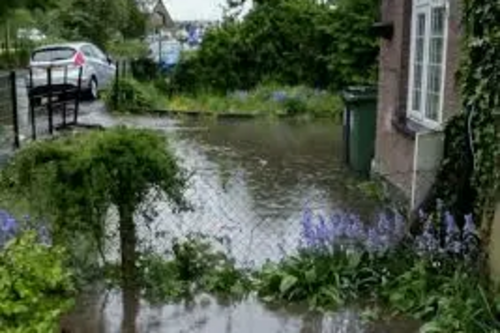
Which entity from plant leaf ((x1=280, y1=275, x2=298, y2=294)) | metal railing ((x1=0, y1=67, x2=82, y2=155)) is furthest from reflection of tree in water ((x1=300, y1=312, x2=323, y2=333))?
metal railing ((x1=0, y1=67, x2=82, y2=155))

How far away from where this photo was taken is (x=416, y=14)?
413 inches

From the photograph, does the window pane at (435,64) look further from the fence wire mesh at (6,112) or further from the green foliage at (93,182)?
the fence wire mesh at (6,112)

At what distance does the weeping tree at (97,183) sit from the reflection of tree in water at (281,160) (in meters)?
3.67

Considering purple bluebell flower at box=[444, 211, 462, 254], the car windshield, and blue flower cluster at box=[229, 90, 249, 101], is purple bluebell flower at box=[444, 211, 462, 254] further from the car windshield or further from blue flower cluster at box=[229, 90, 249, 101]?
the car windshield

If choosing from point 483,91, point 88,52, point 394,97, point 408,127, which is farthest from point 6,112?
point 88,52

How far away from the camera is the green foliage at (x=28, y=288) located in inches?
164

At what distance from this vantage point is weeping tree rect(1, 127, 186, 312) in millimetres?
6301

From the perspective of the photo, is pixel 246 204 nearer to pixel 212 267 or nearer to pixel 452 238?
pixel 212 267

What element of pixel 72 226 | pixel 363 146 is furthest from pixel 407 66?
pixel 72 226

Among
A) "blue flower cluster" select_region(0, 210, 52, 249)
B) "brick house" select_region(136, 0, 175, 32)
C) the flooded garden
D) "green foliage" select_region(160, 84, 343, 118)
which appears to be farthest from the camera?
"brick house" select_region(136, 0, 175, 32)

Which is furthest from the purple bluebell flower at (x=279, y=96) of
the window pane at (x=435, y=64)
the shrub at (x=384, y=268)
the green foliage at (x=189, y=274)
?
the green foliage at (x=189, y=274)

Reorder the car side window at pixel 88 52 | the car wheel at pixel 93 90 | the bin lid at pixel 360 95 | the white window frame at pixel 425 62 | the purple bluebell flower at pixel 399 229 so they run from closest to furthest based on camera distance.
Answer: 1. the purple bluebell flower at pixel 399 229
2. the white window frame at pixel 425 62
3. the bin lid at pixel 360 95
4. the car wheel at pixel 93 90
5. the car side window at pixel 88 52

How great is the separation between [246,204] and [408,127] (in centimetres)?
228

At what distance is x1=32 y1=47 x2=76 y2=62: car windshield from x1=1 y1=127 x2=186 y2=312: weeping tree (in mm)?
19019
